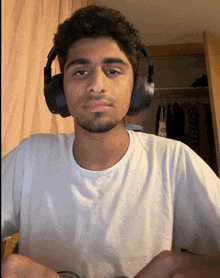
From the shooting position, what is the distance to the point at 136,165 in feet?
1.53

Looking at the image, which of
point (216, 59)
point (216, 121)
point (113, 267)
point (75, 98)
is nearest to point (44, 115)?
point (75, 98)

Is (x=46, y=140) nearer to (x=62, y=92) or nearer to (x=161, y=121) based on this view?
(x=62, y=92)

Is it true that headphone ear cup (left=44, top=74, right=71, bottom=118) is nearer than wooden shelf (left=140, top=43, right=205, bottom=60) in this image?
Yes

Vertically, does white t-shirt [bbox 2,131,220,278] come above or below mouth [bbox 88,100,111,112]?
below

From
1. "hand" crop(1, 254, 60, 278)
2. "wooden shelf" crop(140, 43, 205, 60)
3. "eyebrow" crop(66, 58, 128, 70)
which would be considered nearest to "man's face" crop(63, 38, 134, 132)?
"eyebrow" crop(66, 58, 128, 70)

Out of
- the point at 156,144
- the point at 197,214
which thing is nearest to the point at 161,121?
the point at 156,144

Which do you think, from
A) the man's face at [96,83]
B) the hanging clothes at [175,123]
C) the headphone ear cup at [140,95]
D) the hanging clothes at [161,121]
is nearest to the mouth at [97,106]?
the man's face at [96,83]

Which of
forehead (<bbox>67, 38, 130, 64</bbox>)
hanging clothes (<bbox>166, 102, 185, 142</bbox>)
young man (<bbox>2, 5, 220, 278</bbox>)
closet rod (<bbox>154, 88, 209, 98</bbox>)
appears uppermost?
closet rod (<bbox>154, 88, 209, 98</bbox>)

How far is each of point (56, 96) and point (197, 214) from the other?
409 mm

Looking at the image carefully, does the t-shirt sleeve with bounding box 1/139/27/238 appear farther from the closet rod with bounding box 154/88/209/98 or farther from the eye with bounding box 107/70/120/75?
the closet rod with bounding box 154/88/209/98

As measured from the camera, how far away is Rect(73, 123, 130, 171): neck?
0.43m

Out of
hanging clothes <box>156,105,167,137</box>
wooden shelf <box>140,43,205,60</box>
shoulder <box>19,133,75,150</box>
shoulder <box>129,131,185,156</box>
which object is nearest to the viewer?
shoulder <box>19,133,75,150</box>

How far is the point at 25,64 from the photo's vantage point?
327 mm

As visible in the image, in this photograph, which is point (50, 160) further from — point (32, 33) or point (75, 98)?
point (32, 33)
